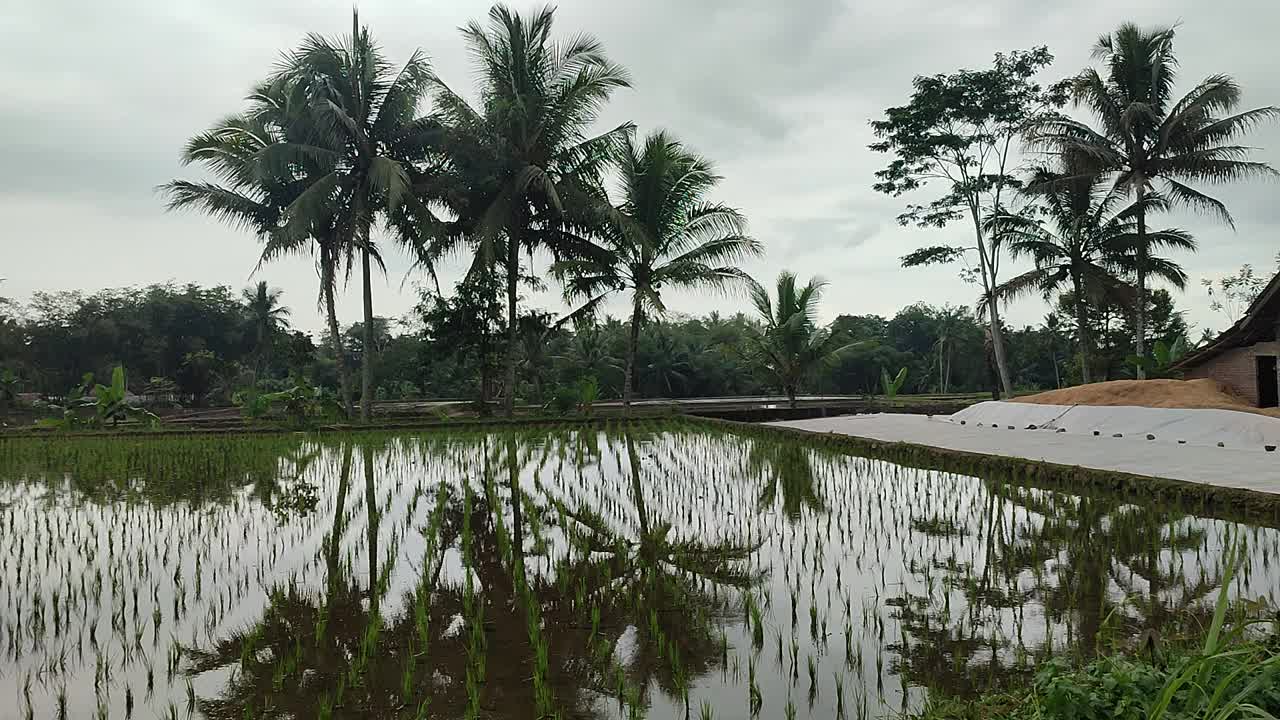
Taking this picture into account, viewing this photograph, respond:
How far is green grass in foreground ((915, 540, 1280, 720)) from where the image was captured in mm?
1609

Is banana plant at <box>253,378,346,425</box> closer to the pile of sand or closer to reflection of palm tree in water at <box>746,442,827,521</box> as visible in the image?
reflection of palm tree in water at <box>746,442,827,521</box>

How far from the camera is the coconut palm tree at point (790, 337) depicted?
16.4 metres

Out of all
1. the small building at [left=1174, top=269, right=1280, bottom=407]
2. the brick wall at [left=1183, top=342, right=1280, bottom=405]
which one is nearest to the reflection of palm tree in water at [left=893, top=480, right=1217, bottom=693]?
the small building at [left=1174, top=269, right=1280, bottom=407]

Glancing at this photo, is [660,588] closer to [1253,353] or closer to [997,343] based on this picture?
[1253,353]

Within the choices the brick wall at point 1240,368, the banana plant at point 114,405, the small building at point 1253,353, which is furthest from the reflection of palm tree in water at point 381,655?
the banana plant at point 114,405

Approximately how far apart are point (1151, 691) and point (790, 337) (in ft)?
48.3

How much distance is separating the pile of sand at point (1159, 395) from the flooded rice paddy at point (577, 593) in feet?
17.7

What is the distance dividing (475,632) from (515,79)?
47.1ft

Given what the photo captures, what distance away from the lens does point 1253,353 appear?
10.7 metres

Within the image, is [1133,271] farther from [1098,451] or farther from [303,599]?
[303,599]

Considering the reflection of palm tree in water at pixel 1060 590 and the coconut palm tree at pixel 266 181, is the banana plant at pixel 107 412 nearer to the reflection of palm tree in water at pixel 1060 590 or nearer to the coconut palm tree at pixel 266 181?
the coconut palm tree at pixel 266 181

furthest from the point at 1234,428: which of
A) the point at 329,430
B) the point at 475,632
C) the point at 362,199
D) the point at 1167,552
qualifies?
the point at 362,199

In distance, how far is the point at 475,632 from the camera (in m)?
2.91

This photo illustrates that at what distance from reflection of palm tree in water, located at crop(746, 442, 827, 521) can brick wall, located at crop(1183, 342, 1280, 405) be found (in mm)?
6862
